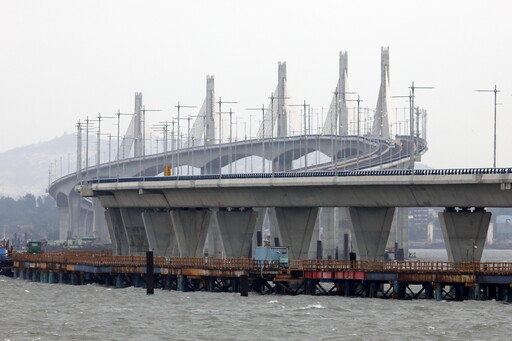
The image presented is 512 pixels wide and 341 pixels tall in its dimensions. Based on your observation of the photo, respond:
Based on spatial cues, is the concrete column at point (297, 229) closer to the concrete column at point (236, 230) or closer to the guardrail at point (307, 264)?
the concrete column at point (236, 230)

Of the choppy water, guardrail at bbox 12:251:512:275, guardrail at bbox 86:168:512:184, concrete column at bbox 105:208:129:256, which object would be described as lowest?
the choppy water

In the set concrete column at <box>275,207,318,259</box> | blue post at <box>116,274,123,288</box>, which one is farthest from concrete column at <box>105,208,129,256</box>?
blue post at <box>116,274,123,288</box>

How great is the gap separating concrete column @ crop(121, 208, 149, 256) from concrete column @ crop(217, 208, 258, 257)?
20.9m

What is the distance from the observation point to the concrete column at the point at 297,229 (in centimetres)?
12562

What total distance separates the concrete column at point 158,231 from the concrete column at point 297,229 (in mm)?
20042

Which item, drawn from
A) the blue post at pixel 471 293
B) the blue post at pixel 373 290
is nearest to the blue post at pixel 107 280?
the blue post at pixel 373 290

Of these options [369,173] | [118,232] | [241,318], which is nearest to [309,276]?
[241,318]

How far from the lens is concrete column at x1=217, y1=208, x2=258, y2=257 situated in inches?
5182

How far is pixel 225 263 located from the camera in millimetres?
109688

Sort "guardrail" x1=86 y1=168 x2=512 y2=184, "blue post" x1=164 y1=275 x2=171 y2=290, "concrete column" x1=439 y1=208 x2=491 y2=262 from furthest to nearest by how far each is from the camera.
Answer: "blue post" x1=164 y1=275 x2=171 y2=290, "concrete column" x1=439 y1=208 x2=491 y2=262, "guardrail" x1=86 y1=168 x2=512 y2=184

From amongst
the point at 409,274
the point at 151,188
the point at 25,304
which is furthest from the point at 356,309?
the point at 151,188

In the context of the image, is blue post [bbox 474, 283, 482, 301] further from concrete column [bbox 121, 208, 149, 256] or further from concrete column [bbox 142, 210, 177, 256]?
concrete column [bbox 121, 208, 149, 256]

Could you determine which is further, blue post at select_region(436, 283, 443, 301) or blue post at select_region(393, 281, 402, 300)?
blue post at select_region(393, 281, 402, 300)

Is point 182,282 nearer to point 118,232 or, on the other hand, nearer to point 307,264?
point 307,264
